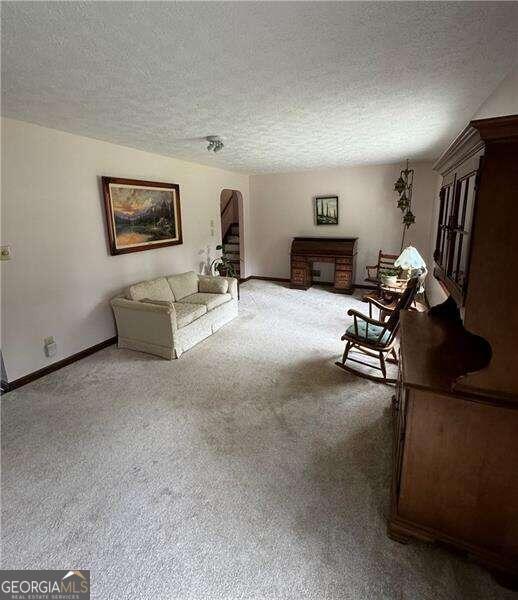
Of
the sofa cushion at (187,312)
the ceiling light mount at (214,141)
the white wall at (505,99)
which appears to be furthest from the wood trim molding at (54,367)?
the white wall at (505,99)

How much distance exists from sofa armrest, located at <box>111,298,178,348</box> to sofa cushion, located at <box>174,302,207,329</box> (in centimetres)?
16

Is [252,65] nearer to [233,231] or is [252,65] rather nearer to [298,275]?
[298,275]

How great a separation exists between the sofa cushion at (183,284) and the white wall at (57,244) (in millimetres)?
423

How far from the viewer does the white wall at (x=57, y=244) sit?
280cm

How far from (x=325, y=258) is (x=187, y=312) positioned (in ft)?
11.1

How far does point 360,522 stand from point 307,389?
128 cm

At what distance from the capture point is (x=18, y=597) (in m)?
1.37

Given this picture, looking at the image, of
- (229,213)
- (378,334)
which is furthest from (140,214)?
(229,213)

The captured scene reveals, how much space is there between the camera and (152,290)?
158 inches

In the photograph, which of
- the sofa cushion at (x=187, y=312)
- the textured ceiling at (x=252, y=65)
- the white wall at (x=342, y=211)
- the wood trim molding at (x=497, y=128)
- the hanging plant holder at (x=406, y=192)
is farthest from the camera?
the white wall at (x=342, y=211)

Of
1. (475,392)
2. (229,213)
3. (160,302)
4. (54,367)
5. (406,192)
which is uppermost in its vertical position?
(406,192)

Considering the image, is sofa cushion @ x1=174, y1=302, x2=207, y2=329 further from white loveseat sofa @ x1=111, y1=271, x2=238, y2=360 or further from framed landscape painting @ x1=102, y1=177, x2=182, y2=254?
framed landscape painting @ x1=102, y1=177, x2=182, y2=254

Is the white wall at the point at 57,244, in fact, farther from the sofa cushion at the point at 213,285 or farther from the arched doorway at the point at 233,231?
the arched doorway at the point at 233,231

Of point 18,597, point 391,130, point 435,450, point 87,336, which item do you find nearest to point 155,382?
point 87,336
